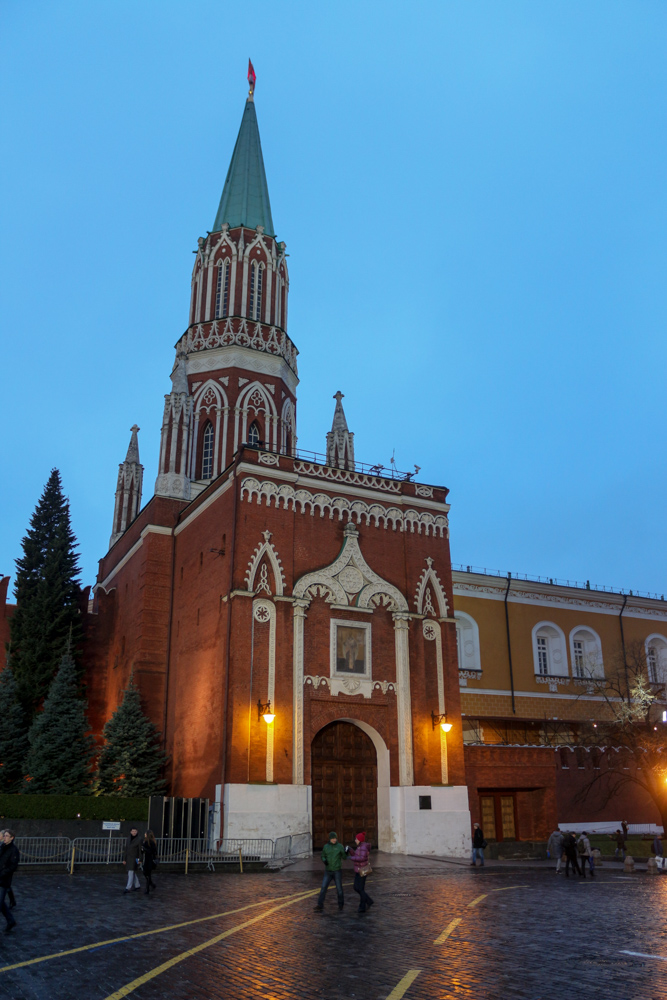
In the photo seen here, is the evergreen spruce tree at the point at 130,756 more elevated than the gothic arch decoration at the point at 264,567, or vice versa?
the gothic arch decoration at the point at 264,567

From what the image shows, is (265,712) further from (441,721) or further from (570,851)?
(570,851)

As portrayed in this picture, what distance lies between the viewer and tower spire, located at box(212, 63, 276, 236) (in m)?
44.7

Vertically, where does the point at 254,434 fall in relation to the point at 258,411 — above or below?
below

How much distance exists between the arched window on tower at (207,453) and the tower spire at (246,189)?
446 inches

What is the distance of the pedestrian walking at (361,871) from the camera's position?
14868mm

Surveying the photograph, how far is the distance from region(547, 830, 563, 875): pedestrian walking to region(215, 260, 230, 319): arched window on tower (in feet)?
92.3

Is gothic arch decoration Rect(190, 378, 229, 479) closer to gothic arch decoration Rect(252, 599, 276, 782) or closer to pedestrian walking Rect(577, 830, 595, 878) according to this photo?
gothic arch decoration Rect(252, 599, 276, 782)

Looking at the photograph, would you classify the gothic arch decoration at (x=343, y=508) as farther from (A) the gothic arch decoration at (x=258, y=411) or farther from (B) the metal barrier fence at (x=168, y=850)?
(B) the metal barrier fence at (x=168, y=850)

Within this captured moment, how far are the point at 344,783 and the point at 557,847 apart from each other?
745 centimetres

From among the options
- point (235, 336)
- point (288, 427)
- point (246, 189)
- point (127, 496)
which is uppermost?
point (246, 189)

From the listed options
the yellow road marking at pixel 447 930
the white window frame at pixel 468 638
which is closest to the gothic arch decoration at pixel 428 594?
the white window frame at pixel 468 638

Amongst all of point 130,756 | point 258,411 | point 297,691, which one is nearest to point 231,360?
point 258,411

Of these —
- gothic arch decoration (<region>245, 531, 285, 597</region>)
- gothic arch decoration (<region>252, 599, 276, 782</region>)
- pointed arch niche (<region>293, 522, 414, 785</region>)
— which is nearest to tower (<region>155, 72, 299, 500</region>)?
gothic arch decoration (<region>245, 531, 285, 597</region>)

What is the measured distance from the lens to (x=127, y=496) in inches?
1705
